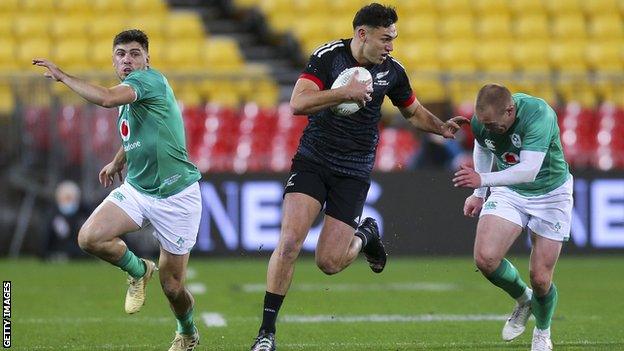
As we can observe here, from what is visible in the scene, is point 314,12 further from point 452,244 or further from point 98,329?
point 98,329

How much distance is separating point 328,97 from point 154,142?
1266 millimetres

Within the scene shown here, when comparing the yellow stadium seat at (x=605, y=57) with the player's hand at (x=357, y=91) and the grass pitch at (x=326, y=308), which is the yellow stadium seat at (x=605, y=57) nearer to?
the grass pitch at (x=326, y=308)

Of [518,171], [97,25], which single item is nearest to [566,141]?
[97,25]

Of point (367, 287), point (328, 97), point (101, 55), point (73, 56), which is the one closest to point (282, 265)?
point (328, 97)

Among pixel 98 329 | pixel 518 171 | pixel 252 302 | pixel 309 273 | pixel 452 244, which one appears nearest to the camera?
pixel 518 171

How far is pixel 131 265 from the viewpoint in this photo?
908cm

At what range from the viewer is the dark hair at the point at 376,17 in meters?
8.86

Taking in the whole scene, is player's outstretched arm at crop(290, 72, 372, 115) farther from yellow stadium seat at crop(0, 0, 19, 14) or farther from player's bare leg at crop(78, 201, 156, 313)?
yellow stadium seat at crop(0, 0, 19, 14)

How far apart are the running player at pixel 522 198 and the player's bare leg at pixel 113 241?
2408 mm

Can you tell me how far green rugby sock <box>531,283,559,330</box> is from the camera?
9.14m

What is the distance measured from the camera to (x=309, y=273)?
16094 millimetres

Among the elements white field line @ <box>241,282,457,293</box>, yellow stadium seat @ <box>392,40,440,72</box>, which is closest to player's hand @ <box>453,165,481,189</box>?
white field line @ <box>241,282,457,293</box>

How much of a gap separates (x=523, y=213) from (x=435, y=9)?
46.5 feet

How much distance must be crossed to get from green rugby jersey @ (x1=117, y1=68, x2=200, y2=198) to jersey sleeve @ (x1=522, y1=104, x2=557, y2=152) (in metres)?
2.36
